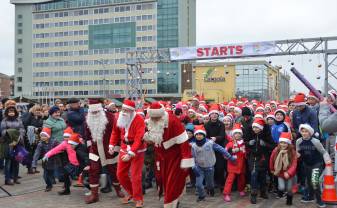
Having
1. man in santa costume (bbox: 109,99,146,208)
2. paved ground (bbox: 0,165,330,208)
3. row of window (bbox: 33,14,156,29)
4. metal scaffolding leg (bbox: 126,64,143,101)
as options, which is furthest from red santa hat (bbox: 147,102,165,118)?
row of window (bbox: 33,14,156,29)

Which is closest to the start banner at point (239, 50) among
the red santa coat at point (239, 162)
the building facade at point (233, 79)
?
the red santa coat at point (239, 162)

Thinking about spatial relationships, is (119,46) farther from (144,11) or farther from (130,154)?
(130,154)

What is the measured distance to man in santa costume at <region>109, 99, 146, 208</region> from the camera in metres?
6.88

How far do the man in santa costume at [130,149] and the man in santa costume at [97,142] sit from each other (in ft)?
1.17

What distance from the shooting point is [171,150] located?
6.03 m

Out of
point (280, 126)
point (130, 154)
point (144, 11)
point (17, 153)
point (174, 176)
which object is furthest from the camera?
point (144, 11)

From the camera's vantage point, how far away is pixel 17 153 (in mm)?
8703

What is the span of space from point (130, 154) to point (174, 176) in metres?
1.17

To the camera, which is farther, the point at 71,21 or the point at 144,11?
the point at 71,21

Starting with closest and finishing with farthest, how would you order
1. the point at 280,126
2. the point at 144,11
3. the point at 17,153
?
the point at 280,126 < the point at 17,153 < the point at 144,11

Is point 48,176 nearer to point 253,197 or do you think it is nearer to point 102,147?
point 102,147

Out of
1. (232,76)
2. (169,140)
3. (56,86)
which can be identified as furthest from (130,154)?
(56,86)

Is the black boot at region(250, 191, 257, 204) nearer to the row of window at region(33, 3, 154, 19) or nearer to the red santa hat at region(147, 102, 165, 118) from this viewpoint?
the red santa hat at region(147, 102, 165, 118)

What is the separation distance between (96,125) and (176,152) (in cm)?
212
